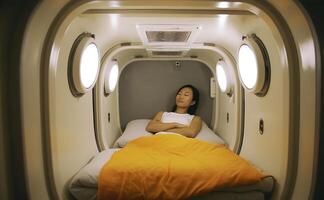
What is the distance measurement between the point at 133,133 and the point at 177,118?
1.81 ft

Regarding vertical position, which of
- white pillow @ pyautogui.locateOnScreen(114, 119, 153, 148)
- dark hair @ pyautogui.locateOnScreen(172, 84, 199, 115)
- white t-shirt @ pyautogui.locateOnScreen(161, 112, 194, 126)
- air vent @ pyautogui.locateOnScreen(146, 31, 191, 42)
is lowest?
white pillow @ pyautogui.locateOnScreen(114, 119, 153, 148)

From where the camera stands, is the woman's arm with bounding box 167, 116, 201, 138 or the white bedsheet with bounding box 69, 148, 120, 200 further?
the woman's arm with bounding box 167, 116, 201, 138

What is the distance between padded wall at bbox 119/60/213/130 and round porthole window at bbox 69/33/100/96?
1.54 meters

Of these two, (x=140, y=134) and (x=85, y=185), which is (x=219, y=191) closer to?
(x=85, y=185)

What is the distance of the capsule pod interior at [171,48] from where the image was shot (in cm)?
90

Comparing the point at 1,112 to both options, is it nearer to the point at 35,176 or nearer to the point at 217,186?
the point at 35,176

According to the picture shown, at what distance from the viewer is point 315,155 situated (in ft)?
2.82

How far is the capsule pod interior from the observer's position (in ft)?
2.95

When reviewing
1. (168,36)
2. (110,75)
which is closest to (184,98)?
(110,75)

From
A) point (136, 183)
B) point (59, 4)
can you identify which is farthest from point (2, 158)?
point (136, 183)

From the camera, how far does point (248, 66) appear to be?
157 centimetres

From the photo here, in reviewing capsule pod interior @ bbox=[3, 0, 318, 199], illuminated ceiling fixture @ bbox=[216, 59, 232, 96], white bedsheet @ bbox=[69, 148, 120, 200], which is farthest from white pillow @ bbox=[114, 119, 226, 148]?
white bedsheet @ bbox=[69, 148, 120, 200]

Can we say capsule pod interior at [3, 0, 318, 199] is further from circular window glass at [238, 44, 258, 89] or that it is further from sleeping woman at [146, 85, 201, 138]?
sleeping woman at [146, 85, 201, 138]

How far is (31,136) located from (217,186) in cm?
81
